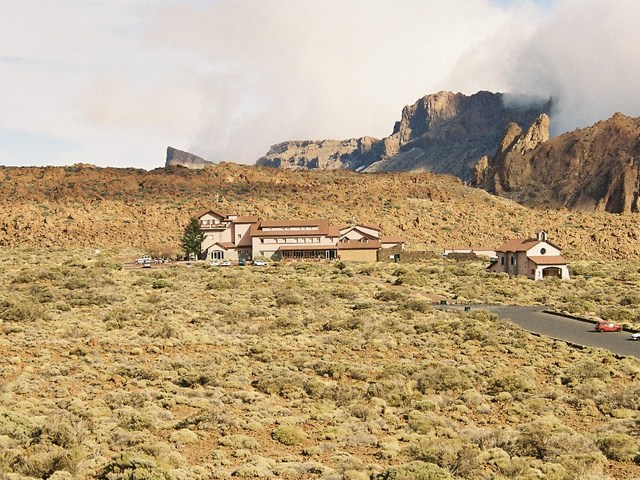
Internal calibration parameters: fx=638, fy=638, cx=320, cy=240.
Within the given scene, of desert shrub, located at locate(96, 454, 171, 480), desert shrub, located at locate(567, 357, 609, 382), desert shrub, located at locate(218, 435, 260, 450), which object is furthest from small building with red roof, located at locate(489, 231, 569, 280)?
desert shrub, located at locate(96, 454, 171, 480)

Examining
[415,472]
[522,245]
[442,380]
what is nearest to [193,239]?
[522,245]

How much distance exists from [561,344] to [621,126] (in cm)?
18158

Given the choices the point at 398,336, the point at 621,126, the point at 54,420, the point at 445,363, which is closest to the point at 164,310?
the point at 398,336

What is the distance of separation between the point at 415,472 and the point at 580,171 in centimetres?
19090

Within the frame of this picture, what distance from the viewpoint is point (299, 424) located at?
20.4 metres

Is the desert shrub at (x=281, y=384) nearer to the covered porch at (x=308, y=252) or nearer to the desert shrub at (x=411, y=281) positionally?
the desert shrub at (x=411, y=281)

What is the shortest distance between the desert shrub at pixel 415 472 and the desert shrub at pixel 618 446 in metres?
5.47

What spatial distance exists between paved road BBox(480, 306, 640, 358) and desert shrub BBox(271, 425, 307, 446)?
1815 centimetres

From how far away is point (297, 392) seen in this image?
936 inches

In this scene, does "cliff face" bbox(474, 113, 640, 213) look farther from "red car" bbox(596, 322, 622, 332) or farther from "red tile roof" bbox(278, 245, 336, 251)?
"red car" bbox(596, 322, 622, 332)

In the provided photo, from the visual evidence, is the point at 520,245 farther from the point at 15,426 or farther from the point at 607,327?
the point at 15,426

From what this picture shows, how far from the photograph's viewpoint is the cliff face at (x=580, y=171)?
574 feet

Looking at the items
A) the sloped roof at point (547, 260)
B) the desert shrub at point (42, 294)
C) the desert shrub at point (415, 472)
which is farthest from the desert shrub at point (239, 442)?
the sloped roof at point (547, 260)

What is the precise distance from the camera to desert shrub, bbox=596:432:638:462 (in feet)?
56.7
